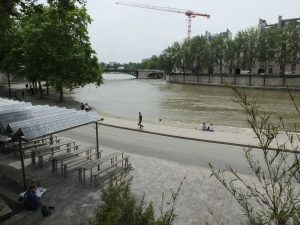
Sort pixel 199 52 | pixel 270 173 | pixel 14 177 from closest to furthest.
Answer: pixel 270 173 → pixel 14 177 → pixel 199 52

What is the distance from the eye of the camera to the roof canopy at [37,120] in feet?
34.0

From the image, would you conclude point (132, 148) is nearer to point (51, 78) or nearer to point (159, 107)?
point (51, 78)

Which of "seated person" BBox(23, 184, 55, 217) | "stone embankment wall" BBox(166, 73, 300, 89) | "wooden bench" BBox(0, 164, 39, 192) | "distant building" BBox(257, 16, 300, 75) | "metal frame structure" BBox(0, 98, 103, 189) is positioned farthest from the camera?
"distant building" BBox(257, 16, 300, 75)

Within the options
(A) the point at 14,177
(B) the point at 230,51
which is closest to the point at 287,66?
(B) the point at 230,51

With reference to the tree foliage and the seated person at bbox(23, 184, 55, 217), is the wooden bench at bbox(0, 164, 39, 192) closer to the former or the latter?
the seated person at bbox(23, 184, 55, 217)

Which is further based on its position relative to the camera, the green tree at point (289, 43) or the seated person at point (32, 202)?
the green tree at point (289, 43)

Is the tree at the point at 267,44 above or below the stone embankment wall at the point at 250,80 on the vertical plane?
above

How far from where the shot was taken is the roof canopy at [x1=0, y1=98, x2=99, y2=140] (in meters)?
10.4

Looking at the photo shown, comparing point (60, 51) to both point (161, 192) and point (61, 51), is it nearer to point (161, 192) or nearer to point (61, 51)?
point (61, 51)

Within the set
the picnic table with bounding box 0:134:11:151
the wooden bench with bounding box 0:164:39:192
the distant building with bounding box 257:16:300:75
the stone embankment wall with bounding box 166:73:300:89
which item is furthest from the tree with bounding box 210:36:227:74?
the wooden bench with bounding box 0:164:39:192

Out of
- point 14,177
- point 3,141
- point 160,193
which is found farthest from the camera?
point 3,141

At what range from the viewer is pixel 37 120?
11.2m

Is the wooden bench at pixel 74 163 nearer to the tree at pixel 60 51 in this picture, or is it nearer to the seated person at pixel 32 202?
the seated person at pixel 32 202

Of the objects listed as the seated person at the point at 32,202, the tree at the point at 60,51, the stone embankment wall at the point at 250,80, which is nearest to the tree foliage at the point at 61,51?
the tree at the point at 60,51
